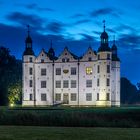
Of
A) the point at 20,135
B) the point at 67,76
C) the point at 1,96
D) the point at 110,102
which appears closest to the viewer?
the point at 20,135

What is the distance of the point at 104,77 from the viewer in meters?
75.1

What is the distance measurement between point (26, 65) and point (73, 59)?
9453 millimetres

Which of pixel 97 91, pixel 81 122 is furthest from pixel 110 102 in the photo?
pixel 81 122

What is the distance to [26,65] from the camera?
80938 mm

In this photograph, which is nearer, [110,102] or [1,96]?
[1,96]

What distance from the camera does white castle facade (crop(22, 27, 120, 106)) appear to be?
75.9 metres

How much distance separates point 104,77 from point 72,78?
284 inches

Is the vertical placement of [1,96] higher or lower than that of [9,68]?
lower

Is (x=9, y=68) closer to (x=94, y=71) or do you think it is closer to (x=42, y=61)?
(x=42, y=61)

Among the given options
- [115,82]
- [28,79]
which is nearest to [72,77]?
[115,82]

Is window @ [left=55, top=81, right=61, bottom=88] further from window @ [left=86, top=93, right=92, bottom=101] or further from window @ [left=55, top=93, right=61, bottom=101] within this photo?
window @ [left=86, top=93, right=92, bottom=101]

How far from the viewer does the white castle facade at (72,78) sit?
75.9 m

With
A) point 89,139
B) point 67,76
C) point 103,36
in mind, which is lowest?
point 89,139

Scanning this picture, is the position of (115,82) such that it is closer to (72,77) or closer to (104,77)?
(104,77)
